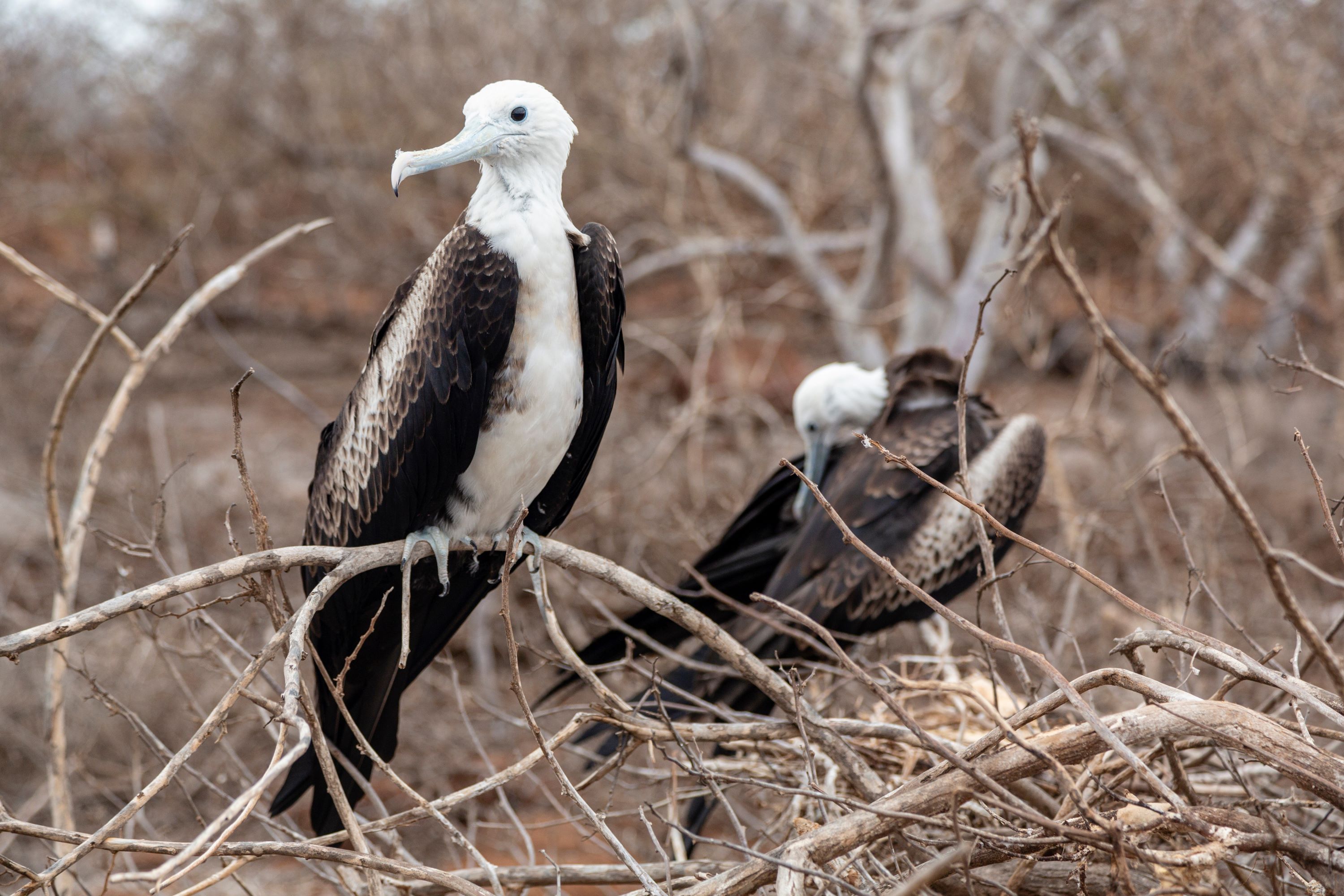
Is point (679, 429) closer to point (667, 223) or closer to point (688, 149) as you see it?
point (688, 149)

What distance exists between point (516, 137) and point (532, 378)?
0.46 metres

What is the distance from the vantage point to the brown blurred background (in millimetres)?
5641

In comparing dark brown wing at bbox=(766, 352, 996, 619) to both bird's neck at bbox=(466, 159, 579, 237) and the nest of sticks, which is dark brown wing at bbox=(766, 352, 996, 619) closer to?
the nest of sticks

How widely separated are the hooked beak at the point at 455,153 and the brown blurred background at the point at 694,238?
252cm

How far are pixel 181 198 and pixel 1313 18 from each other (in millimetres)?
7906

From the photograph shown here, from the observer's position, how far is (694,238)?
7.82 m

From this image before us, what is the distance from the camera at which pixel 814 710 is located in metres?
2.26

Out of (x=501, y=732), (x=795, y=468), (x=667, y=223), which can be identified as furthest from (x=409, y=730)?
(x=795, y=468)

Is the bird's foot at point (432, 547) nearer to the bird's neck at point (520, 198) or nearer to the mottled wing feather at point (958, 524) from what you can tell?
the bird's neck at point (520, 198)

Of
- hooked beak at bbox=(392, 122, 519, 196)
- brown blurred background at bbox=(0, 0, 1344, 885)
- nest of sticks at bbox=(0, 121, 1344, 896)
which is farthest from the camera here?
brown blurred background at bbox=(0, 0, 1344, 885)

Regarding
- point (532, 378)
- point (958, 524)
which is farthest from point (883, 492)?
point (532, 378)

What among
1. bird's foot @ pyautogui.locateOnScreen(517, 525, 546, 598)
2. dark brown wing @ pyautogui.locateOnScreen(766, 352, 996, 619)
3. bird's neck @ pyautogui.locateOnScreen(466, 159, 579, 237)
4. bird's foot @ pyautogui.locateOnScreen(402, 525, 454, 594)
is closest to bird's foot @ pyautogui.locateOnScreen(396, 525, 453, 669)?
bird's foot @ pyautogui.locateOnScreen(402, 525, 454, 594)

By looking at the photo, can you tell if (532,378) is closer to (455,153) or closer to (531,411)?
(531,411)

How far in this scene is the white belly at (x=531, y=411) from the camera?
225 centimetres
